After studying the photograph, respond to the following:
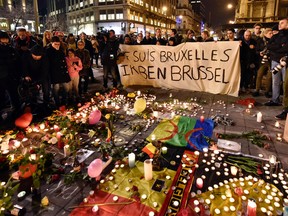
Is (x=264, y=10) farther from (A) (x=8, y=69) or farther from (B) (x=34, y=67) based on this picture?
(A) (x=8, y=69)

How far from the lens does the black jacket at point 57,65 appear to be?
593 cm

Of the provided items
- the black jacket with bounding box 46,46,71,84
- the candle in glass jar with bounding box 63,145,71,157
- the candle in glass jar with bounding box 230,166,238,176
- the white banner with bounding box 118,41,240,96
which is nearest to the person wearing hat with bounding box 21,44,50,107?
the black jacket with bounding box 46,46,71,84

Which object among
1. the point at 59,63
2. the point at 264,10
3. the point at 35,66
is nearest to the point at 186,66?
the point at 59,63

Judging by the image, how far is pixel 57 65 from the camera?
19.8 feet

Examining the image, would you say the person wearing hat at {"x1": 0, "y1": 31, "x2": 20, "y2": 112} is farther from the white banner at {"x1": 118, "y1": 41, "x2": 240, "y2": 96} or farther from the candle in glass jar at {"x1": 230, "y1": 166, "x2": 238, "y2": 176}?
the candle in glass jar at {"x1": 230, "y1": 166, "x2": 238, "y2": 176}

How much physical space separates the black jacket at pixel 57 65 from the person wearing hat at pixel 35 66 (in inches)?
5.0

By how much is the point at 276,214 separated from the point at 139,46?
22.4 ft

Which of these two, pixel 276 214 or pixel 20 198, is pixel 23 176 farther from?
pixel 276 214

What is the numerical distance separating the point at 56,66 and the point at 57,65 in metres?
0.04

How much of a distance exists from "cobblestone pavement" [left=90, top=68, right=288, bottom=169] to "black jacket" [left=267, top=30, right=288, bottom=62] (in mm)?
1369

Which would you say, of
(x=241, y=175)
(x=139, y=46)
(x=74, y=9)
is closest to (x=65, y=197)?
(x=241, y=175)

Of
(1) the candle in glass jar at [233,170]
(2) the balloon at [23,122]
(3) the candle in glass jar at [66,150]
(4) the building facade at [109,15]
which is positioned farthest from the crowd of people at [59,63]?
(4) the building facade at [109,15]

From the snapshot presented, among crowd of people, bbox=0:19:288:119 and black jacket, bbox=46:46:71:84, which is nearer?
crowd of people, bbox=0:19:288:119

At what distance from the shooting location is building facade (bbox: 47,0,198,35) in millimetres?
52312
